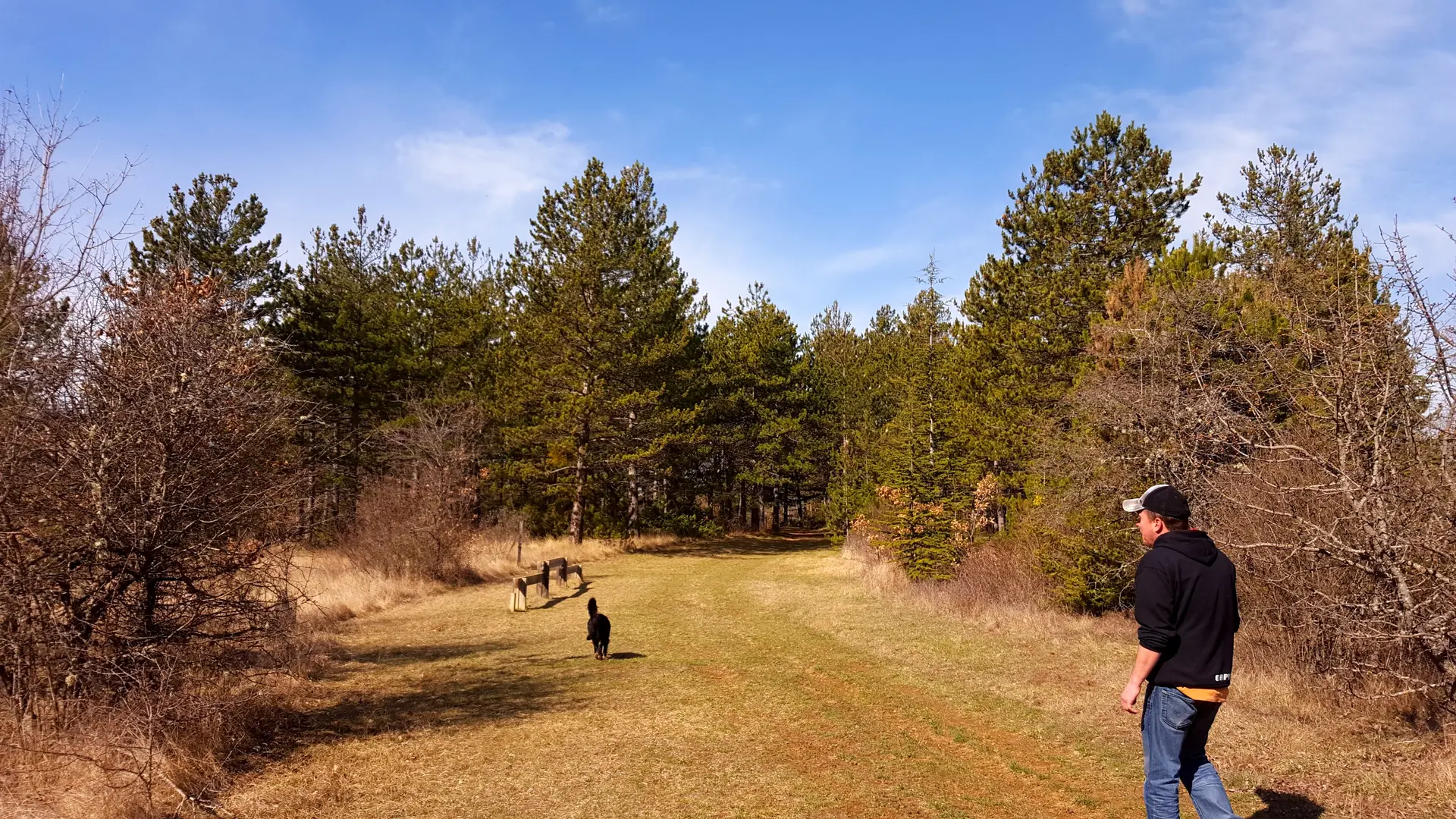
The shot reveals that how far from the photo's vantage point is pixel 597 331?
1081 inches

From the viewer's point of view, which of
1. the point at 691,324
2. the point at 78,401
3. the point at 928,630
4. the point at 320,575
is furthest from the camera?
the point at 691,324

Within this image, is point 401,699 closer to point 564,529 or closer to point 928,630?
point 928,630

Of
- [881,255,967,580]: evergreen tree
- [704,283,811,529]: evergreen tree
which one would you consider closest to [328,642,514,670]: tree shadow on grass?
[881,255,967,580]: evergreen tree

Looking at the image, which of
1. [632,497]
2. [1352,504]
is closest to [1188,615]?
[1352,504]

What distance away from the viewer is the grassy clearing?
598cm

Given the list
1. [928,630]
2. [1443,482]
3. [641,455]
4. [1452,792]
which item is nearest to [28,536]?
[1452,792]

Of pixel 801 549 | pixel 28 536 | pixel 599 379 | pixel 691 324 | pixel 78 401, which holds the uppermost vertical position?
pixel 691 324

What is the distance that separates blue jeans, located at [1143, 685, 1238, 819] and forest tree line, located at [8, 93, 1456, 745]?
292 cm

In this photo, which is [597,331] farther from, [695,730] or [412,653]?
[695,730]

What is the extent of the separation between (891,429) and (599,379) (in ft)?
36.3

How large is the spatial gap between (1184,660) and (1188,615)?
0.76 ft

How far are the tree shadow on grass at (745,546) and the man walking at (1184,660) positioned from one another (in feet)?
85.3

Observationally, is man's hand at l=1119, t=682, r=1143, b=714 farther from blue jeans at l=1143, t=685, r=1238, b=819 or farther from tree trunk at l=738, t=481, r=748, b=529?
tree trunk at l=738, t=481, r=748, b=529

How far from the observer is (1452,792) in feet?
17.4
